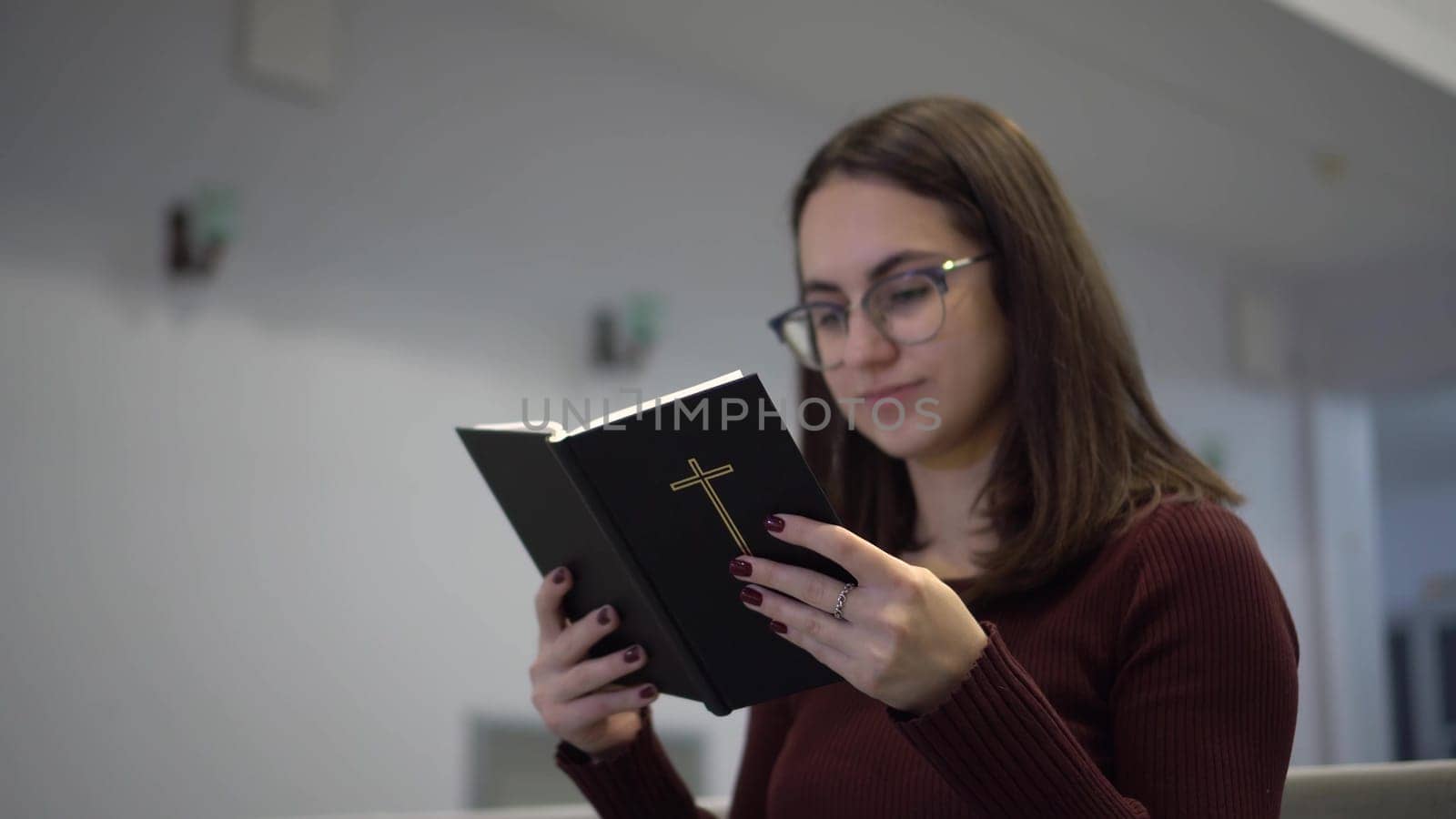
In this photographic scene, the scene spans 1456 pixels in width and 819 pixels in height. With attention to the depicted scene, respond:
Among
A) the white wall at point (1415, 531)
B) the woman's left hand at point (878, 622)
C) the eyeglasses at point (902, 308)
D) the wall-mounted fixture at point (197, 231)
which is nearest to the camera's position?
the woman's left hand at point (878, 622)

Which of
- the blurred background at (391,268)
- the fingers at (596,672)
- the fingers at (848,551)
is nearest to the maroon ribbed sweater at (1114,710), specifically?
the fingers at (848,551)

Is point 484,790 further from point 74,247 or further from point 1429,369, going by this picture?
point 1429,369

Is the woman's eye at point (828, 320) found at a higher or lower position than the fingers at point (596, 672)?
higher

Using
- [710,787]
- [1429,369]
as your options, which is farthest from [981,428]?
[1429,369]

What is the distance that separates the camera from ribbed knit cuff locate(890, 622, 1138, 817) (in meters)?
0.90

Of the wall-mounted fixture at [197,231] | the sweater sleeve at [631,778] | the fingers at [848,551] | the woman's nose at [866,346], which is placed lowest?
the sweater sleeve at [631,778]

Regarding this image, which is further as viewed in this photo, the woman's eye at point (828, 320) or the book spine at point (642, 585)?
the woman's eye at point (828, 320)

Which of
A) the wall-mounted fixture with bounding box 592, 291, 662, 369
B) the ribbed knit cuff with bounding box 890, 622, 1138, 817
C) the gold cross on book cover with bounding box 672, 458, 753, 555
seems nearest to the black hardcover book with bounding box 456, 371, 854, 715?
the gold cross on book cover with bounding box 672, 458, 753, 555

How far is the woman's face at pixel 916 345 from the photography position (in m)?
1.25

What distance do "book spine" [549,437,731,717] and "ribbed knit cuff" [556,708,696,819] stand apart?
0.83ft

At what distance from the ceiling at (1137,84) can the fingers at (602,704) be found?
2574 millimetres

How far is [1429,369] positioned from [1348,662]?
1.30 metres

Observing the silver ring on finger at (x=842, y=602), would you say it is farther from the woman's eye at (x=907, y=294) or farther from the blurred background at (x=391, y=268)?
the blurred background at (x=391, y=268)

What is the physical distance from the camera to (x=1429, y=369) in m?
5.34
